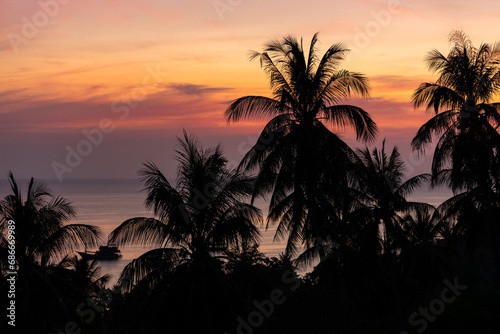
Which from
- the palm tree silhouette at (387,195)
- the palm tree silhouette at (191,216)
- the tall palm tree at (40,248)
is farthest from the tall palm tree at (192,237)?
the palm tree silhouette at (387,195)

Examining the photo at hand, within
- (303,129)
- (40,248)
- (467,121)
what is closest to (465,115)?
(467,121)

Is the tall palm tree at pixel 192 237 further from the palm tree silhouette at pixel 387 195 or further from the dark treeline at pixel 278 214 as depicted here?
the palm tree silhouette at pixel 387 195

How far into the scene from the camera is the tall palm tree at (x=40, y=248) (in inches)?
831

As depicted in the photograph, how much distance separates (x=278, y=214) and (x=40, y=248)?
10.2m

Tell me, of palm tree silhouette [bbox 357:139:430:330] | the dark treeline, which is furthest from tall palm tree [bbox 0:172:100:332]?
palm tree silhouette [bbox 357:139:430:330]

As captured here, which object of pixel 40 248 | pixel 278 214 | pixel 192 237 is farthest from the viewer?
pixel 278 214

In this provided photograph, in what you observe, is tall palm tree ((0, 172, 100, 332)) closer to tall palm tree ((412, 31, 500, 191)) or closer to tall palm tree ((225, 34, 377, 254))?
tall palm tree ((225, 34, 377, 254))

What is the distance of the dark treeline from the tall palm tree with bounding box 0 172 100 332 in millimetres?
48

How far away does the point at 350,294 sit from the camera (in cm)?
3108

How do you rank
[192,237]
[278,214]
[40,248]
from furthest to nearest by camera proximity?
[278,214]
[40,248]
[192,237]

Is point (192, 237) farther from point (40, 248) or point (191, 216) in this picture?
point (40, 248)

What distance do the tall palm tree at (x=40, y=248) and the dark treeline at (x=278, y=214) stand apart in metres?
0.05

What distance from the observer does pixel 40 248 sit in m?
22.1

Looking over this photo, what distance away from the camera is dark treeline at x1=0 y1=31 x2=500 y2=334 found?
67.4 feet
